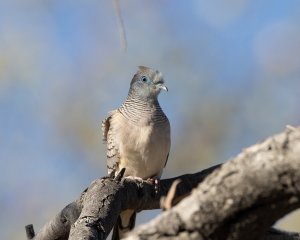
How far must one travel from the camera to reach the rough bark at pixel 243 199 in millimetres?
1528

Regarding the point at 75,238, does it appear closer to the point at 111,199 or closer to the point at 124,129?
the point at 111,199

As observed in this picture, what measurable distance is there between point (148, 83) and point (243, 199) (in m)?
4.65

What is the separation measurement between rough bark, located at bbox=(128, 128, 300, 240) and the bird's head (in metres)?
4.50

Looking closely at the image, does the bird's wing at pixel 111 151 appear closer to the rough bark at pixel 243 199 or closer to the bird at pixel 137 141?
the bird at pixel 137 141

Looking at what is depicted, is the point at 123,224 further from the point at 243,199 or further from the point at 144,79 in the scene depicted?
the point at 243,199

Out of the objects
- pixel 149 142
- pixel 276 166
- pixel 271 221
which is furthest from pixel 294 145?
pixel 149 142

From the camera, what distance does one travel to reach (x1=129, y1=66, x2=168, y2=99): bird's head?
615cm

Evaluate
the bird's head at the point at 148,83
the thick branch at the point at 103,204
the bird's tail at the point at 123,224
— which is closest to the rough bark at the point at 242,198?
the thick branch at the point at 103,204

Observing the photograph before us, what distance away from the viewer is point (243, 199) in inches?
62.1

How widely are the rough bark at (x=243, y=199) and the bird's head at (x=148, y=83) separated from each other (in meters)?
4.50

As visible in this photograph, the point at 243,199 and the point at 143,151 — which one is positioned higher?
the point at 143,151

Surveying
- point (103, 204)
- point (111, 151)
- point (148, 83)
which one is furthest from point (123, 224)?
point (103, 204)

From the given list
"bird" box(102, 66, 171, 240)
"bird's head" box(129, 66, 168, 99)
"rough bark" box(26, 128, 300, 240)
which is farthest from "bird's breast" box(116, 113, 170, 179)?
"rough bark" box(26, 128, 300, 240)

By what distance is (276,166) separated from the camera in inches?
60.1
